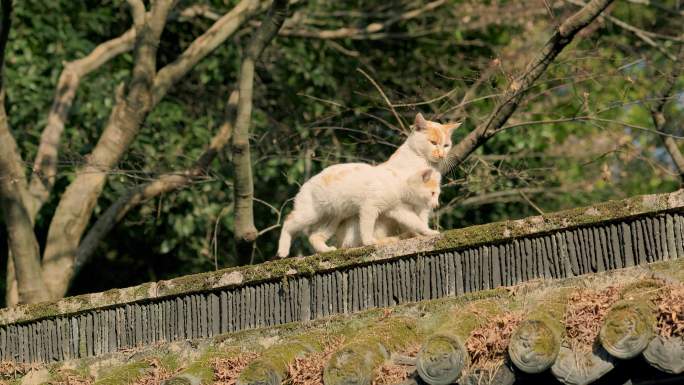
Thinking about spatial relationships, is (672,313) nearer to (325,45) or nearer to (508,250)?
(508,250)

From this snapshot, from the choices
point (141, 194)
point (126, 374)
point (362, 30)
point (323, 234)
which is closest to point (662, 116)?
point (323, 234)

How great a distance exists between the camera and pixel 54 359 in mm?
7320

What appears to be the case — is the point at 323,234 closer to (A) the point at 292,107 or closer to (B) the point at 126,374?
(B) the point at 126,374

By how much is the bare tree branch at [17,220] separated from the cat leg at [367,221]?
4279 millimetres

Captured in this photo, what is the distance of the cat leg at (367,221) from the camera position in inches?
282

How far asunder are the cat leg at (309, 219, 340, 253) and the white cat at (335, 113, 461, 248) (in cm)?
4

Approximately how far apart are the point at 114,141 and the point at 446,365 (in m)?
7.30

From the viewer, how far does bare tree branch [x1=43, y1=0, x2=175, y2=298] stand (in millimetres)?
11578

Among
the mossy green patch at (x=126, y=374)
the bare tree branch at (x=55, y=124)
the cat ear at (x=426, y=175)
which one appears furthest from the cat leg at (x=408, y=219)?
the bare tree branch at (x=55, y=124)

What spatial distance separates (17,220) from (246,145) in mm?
2622

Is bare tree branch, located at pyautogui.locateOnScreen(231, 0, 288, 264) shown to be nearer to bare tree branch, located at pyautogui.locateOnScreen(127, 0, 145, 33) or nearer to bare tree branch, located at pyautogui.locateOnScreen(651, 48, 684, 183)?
bare tree branch, located at pyautogui.locateOnScreen(127, 0, 145, 33)

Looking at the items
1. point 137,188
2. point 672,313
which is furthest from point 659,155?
point 672,313

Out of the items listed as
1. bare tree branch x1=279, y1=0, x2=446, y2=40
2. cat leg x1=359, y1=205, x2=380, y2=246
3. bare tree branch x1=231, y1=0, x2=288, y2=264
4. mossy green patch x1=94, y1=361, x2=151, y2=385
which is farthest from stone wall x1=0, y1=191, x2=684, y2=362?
bare tree branch x1=279, y1=0, x2=446, y2=40

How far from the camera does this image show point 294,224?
24.8ft
